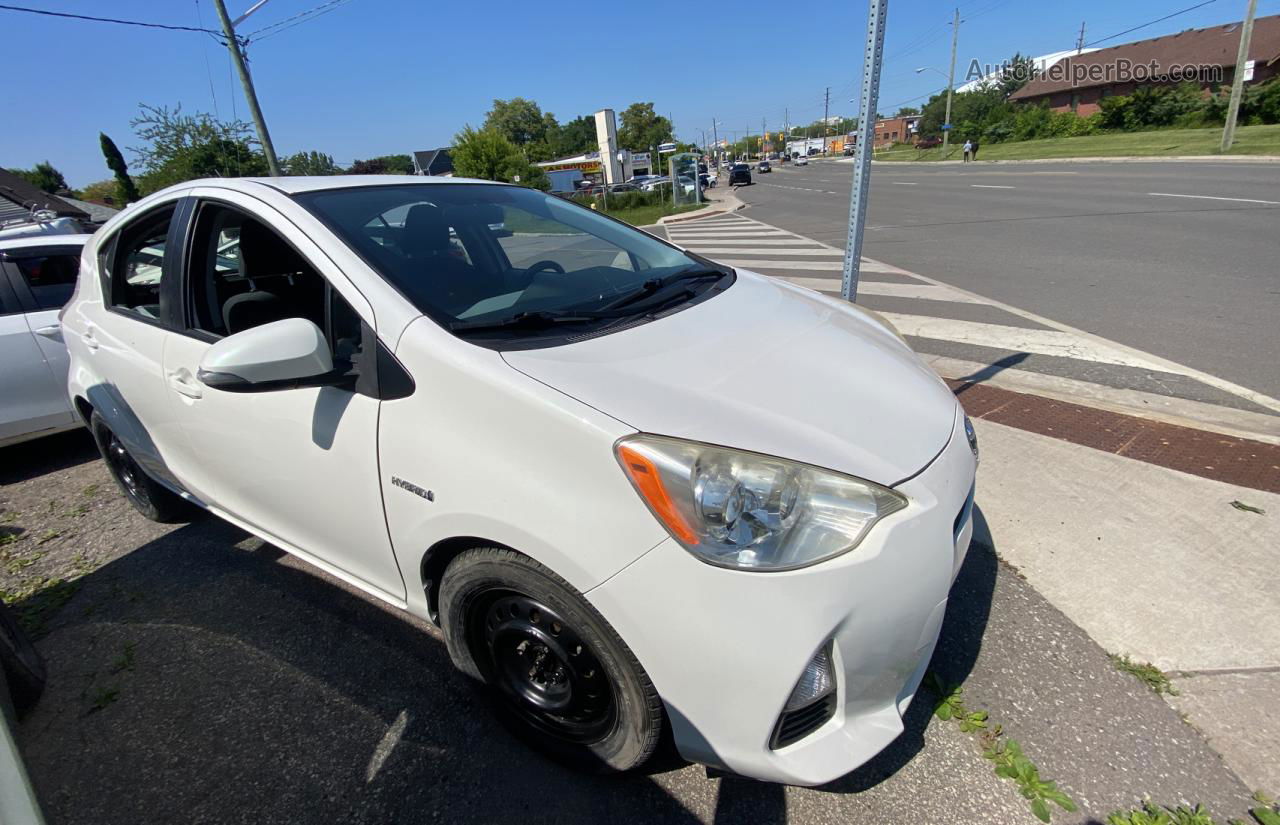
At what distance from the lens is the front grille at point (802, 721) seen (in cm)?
145

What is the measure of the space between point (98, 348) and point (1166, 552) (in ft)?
15.5

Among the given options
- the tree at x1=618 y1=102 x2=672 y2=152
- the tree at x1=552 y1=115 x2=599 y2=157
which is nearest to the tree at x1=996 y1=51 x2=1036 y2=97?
the tree at x1=618 y1=102 x2=672 y2=152

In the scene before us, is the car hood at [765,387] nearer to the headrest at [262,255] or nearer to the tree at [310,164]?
the headrest at [262,255]

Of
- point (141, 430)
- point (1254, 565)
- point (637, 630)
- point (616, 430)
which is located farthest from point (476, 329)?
point (1254, 565)

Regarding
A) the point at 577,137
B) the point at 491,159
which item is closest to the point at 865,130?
the point at 491,159

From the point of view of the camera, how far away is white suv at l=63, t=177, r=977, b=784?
142 centimetres

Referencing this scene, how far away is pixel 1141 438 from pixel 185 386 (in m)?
4.60

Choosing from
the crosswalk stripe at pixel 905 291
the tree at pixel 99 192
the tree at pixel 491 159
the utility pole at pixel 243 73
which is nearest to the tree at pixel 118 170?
the tree at pixel 99 192

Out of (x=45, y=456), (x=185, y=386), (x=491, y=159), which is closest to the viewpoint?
(x=185, y=386)

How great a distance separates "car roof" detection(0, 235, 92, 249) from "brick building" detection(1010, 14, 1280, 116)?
166 feet

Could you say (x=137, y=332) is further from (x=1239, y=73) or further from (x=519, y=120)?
(x=519, y=120)

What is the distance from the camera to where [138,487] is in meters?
3.41

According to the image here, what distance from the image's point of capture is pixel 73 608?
2.81 m

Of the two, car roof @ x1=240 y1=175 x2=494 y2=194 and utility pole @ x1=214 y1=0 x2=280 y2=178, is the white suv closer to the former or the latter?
car roof @ x1=240 y1=175 x2=494 y2=194
